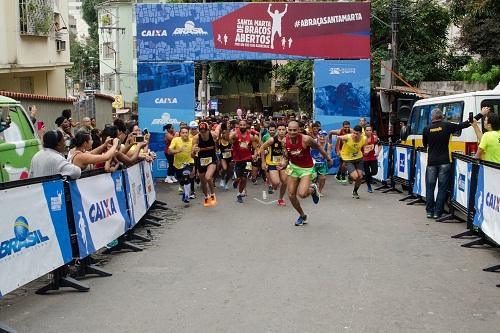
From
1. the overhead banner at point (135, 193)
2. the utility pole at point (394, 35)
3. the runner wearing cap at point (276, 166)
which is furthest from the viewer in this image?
the utility pole at point (394, 35)

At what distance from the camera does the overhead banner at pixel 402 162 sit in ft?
50.0

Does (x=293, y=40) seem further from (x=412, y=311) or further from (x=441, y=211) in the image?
(x=412, y=311)

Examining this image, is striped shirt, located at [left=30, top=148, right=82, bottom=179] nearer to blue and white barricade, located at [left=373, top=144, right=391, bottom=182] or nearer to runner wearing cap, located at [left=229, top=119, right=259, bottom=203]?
runner wearing cap, located at [left=229, top=119, right=259, bottom=203]

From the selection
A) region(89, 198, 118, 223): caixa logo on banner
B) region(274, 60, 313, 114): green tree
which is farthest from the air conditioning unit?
region(89, 198, 118, 223): caixa logo on banner

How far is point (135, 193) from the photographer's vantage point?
10.3 meters

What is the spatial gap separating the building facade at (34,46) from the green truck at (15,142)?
12588 mm

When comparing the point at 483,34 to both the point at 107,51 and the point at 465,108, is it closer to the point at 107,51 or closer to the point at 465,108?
the point at 465,108

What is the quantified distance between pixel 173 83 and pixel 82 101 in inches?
262

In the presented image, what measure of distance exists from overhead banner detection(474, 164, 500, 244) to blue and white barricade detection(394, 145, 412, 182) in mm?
5902

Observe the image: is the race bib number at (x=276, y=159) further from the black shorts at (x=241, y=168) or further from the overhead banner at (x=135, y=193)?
the overhead banner at (x=135, y=193)

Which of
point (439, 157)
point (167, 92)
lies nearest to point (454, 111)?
point (439, 157)

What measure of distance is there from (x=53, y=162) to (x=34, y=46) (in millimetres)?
16986

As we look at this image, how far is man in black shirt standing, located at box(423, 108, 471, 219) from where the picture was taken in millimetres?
11344

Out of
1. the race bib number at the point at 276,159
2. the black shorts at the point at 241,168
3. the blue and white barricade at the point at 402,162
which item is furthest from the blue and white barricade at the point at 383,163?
the race bib number at the point at 276,159
